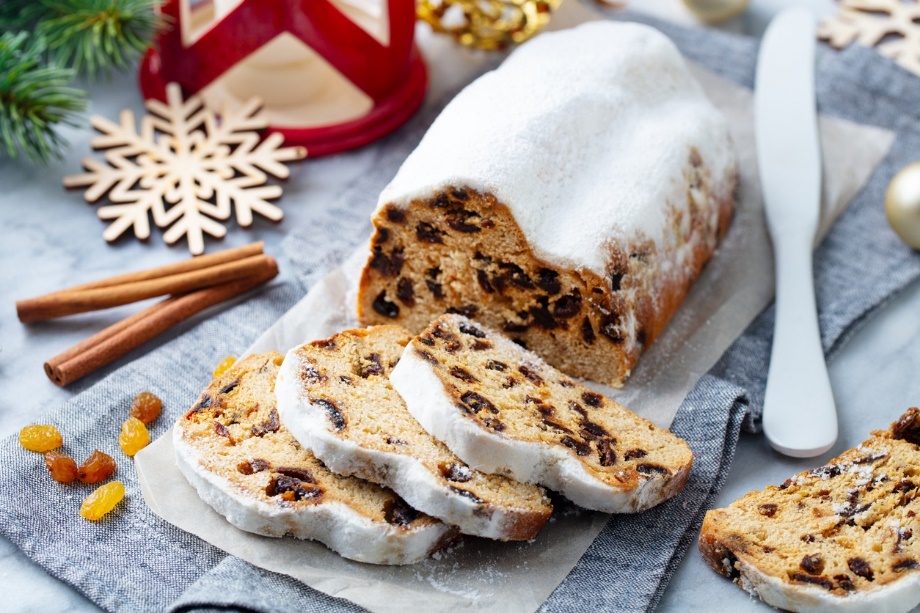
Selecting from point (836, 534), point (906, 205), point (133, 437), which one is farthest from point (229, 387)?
point (906, 205)

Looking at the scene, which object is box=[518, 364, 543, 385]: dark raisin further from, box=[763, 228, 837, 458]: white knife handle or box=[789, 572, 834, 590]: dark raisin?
box=[789, 572, 834, 590]: dark raisin

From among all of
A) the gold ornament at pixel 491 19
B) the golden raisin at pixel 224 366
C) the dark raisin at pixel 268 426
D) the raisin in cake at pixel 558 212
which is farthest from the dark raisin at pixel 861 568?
the gold ornament at pixel 491 19

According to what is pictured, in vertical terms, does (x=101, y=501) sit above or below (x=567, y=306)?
below

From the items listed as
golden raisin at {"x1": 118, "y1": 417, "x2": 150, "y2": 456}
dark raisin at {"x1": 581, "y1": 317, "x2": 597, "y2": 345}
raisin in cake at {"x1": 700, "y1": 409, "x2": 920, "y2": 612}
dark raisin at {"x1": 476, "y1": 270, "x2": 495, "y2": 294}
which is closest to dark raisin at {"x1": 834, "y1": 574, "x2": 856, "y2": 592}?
raisin in cake at {"x1": 700, "y1": 409, "x2": 920, "y2": 612}

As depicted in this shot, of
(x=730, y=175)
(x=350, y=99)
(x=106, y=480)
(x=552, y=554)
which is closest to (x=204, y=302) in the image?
(x=106, y=480)

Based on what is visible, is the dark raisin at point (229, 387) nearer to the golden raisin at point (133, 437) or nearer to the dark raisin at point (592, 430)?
the golden raisin at point (133, 437)

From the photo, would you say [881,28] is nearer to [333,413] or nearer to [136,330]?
[333,413]

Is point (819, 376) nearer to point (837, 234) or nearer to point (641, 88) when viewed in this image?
point (837, 234)
